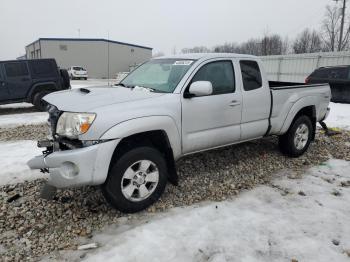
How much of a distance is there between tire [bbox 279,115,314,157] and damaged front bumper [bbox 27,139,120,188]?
3.51 meters

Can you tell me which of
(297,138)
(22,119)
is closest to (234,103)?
(297,138)

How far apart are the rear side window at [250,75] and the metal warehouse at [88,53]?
3866cm

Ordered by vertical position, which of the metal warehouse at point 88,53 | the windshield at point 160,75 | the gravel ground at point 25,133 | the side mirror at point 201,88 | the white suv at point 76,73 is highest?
the metal warehouse at point 88,53

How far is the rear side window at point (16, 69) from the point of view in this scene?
34.7 ft

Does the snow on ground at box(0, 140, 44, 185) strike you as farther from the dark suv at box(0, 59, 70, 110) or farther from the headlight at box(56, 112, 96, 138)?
the dark suv at box(0, 59, 70, 110)

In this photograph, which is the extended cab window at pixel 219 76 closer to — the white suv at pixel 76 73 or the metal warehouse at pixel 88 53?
the white suv at pixel 76 73

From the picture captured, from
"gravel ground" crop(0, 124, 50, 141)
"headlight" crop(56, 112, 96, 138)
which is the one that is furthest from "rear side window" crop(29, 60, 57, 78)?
"headlight" crop(56, 112, 96, 138)

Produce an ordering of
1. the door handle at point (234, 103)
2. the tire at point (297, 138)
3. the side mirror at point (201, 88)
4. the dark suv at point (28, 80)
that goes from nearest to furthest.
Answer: the side mirror at point (201, 88)
the door handle at point (234, 103)
the tire at point (297, 138)
the dark suv at point (28, 80)

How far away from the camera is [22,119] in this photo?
32.4 feet

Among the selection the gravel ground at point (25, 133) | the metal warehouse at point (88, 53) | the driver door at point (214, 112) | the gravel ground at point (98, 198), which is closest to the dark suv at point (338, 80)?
the gravel ground at point (98, 198)

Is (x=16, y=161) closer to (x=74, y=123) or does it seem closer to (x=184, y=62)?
(x=74, y=123)

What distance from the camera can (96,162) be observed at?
128 inches

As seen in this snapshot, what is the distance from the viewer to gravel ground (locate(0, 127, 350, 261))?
3217 mm

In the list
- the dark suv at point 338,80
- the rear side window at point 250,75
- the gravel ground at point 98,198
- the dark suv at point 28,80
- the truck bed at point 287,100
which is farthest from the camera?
the dark suv at point 338,80
